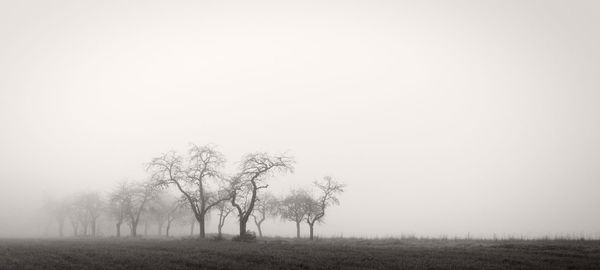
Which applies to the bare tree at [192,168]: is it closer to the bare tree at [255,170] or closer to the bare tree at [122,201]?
the bare tree at [255,170]

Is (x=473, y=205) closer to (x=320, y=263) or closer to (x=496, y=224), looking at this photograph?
(x=496, y=224)

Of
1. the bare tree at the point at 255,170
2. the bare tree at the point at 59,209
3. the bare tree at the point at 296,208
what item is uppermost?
the bare tree at the point at 255,170

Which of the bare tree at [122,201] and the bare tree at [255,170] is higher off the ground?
the bare tree at [255,170]

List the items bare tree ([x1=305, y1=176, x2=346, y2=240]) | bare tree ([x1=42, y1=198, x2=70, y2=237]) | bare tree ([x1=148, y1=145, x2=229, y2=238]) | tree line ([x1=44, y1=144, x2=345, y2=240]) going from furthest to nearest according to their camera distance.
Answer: bare tree ([x1=42, y1=198, x2=70, y2=237])
bare tree ([x1=305, y1=176, x2=346, y2=240])
bare tree ([x1=148, y1=145, x2=229, y2=238])
tree line ([x1=44, y1=144, x2=345, y2=240])

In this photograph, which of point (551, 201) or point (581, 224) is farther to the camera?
point (551, 201)

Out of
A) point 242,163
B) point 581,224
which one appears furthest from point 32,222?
point 581,224

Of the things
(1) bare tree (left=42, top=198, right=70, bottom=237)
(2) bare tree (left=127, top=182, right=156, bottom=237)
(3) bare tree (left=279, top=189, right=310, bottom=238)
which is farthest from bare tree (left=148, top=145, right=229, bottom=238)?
(1) bare tree (left=42, top=198, right=70, bottom=237)

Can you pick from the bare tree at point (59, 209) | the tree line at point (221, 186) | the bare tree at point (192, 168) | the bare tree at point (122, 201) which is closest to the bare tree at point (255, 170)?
the tree line at point (221, 186)

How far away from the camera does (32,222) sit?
144 meters

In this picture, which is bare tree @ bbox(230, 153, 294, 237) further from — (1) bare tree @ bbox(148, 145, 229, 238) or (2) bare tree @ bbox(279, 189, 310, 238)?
(2) bare tree @ bbox(279, 189, 310, 238)

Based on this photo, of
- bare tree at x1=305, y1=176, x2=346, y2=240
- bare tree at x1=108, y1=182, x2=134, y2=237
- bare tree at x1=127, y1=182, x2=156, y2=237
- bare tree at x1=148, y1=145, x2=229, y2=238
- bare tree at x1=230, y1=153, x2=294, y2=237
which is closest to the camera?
bare tree at x1=230, y1=153, x2=294, y2=237

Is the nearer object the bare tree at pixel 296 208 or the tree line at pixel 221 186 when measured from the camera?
the tree line at pixel 221 186

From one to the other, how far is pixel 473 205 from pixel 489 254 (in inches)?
7222

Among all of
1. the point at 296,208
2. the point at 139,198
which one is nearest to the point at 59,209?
the point at 139,198
